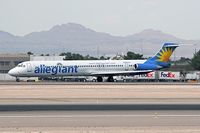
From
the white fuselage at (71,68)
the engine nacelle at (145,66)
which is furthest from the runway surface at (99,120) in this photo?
the engine nacelle at (145,66)

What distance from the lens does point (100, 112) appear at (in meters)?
26.0

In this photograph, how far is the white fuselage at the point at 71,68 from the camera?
266ft

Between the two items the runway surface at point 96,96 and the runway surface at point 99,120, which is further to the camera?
the runway surface at point 96,96

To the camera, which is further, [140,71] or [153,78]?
[153,78]

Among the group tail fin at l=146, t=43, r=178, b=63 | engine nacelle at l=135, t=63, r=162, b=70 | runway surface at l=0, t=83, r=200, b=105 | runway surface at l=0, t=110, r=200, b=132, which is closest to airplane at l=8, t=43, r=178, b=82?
engine nacelle at l=135, t=63, r=162, b=70

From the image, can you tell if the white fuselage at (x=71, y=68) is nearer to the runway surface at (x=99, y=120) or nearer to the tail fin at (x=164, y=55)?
the tail fin at (x=164, y=55)

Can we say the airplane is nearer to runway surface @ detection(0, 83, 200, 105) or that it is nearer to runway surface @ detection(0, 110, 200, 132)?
runway surface @ detection(0, 83, 200, 105)

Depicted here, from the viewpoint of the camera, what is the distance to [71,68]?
3209 inches

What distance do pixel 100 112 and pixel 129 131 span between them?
23.5 feet

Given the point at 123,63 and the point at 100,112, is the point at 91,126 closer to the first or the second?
the point at 100,112

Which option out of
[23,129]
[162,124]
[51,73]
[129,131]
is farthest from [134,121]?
[51,73]

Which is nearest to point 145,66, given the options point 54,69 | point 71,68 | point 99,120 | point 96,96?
point 71,68

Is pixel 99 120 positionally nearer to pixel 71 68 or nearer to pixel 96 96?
pixel 96 96

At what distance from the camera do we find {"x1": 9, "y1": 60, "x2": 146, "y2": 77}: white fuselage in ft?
266
